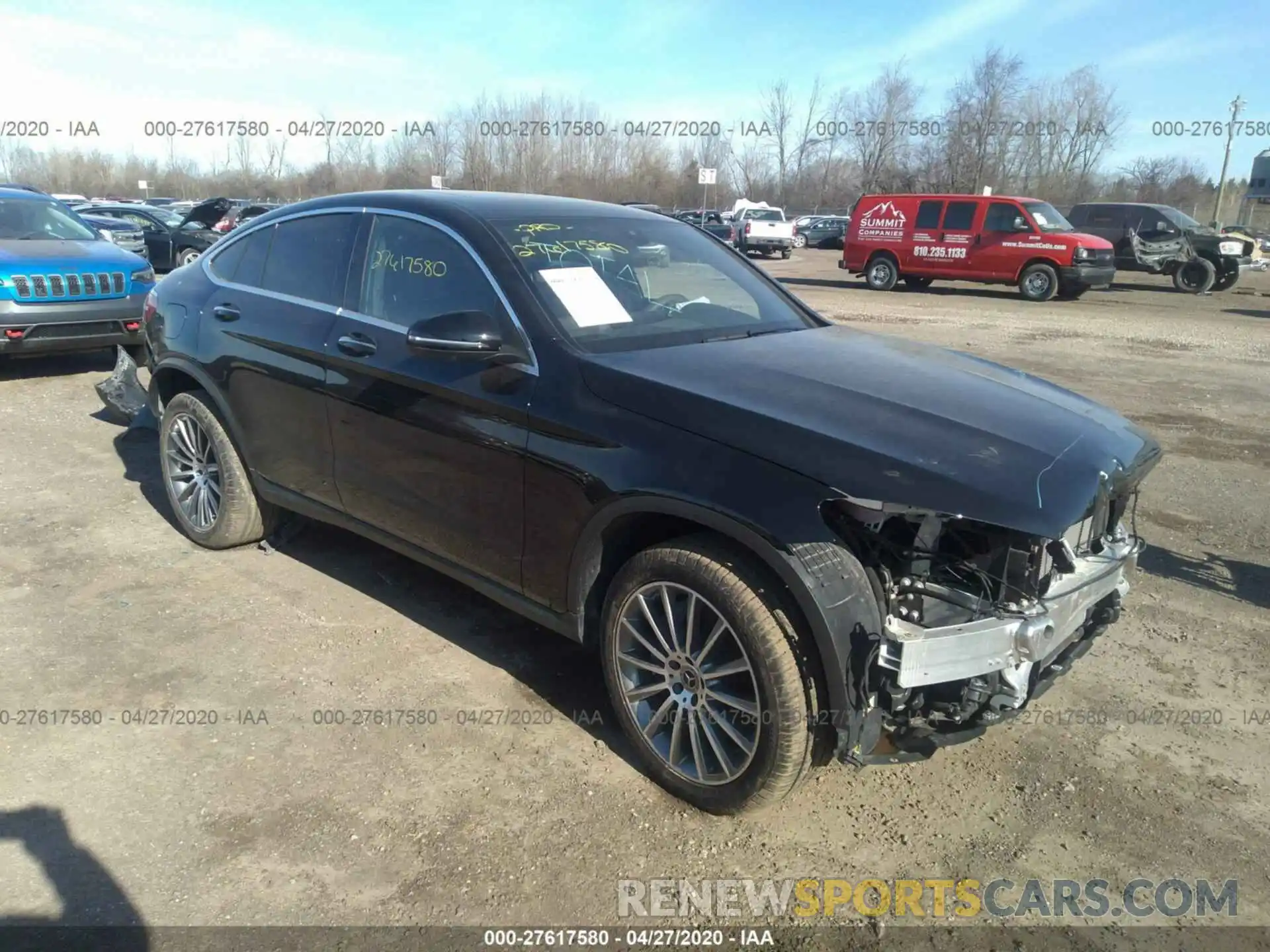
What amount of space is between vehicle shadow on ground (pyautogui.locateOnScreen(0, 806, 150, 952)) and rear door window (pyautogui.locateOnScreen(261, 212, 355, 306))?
7.20 feet

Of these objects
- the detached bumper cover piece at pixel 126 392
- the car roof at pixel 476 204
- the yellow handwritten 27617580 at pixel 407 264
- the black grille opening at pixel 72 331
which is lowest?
the detached bumper cover piece at pixel 126 392

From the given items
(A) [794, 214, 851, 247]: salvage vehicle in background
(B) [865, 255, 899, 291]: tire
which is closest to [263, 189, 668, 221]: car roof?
(B) [865, 255, 899, 291]: tire

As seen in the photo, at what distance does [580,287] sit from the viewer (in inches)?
133

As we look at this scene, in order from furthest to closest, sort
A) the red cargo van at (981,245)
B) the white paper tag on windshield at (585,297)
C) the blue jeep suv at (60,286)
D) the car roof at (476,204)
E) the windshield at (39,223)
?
the red cargo van at (981,245), the windshield at (39,223), the blue jeep suv at (60,286), the car roof at (476,204), the white paper tag on windshield at (585,297)

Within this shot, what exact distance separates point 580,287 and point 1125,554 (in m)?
2.09

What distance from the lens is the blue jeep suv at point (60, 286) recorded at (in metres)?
7.97

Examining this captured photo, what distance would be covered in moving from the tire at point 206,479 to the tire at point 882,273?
61.6 ft

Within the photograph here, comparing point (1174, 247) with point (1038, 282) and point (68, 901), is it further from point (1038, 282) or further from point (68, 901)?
point (68, 901)

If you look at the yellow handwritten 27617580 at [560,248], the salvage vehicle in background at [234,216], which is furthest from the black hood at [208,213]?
the yellow handwritten 27617580 at [560,248]

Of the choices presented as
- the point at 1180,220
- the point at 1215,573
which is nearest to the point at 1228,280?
the point at 1180,220

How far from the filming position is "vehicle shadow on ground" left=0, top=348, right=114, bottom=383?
29.8 feet

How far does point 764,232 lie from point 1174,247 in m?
14.5

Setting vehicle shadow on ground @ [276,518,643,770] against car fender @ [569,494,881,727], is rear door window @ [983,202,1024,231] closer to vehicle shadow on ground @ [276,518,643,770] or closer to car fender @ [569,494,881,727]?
vehicle shadow on ground @ [276,518,643,770]

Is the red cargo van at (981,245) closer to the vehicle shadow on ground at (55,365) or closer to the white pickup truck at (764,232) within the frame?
the white pickup truck at (764,232)
